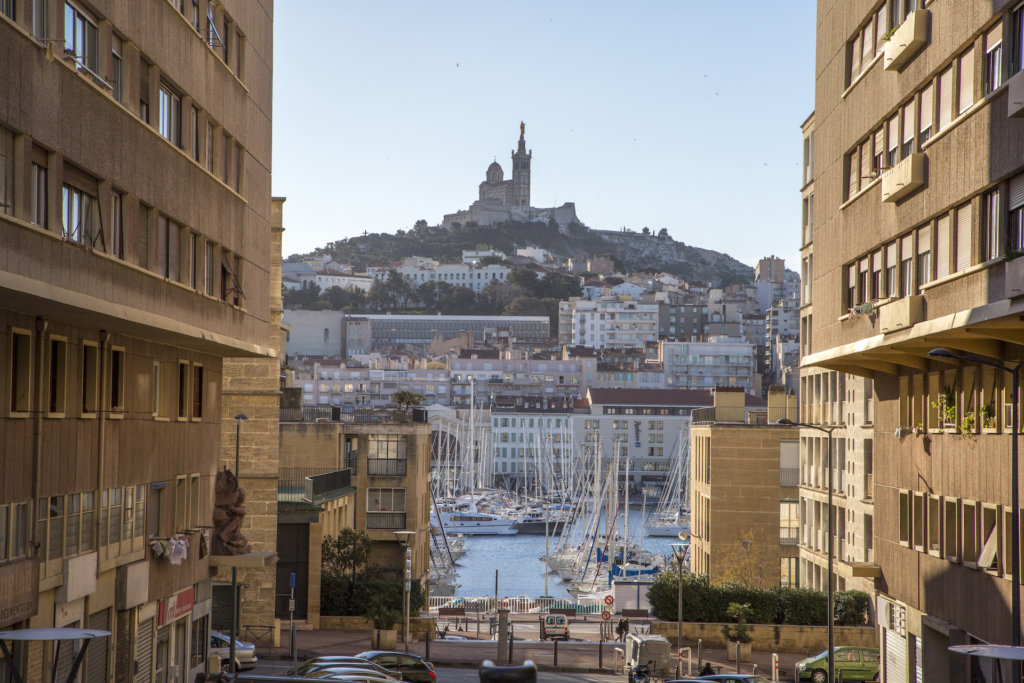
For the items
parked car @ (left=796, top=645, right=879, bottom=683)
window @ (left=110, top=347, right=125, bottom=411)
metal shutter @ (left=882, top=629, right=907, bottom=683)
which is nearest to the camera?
window @ (left=110, top=347, right=125, bottom=411)

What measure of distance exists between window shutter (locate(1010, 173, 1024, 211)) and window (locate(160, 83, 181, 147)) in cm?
1599

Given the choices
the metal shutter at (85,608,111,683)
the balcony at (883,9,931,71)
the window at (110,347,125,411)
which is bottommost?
the metal shutter at (85,608,111,683)

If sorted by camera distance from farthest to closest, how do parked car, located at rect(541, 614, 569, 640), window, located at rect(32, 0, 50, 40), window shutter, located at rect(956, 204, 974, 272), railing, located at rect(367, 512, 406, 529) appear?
railing, located at rect(367, 512, 406, 529) → parked car, located at rect(541, 614, 569, 640) → window shutter, located at rect(956, 204, 974, 272) → window, located at rect(32, 0, 50, 40)

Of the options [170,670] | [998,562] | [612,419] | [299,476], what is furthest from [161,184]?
[612,419]

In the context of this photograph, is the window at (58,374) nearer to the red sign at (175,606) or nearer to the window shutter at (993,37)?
the red sign at (175,606)

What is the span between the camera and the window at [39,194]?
20094 mm

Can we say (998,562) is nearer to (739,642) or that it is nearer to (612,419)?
(739,642)

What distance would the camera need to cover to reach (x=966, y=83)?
925 inches

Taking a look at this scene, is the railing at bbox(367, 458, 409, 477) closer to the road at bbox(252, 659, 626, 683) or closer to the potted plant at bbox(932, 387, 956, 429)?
the road at bbox(252, 659, 626, 683)

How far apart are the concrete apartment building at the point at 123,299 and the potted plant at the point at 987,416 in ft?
50.3

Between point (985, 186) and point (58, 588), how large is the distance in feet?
54.6

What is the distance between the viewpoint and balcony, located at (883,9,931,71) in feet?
83.9

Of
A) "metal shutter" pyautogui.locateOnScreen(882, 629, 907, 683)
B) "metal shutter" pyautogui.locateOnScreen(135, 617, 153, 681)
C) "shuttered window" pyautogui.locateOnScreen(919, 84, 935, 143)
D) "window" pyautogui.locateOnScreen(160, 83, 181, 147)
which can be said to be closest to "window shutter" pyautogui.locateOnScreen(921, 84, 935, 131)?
"shuttered window" pyautogui.locateOnScreen(919, 84, 935, 143)

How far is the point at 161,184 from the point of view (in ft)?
87.6
